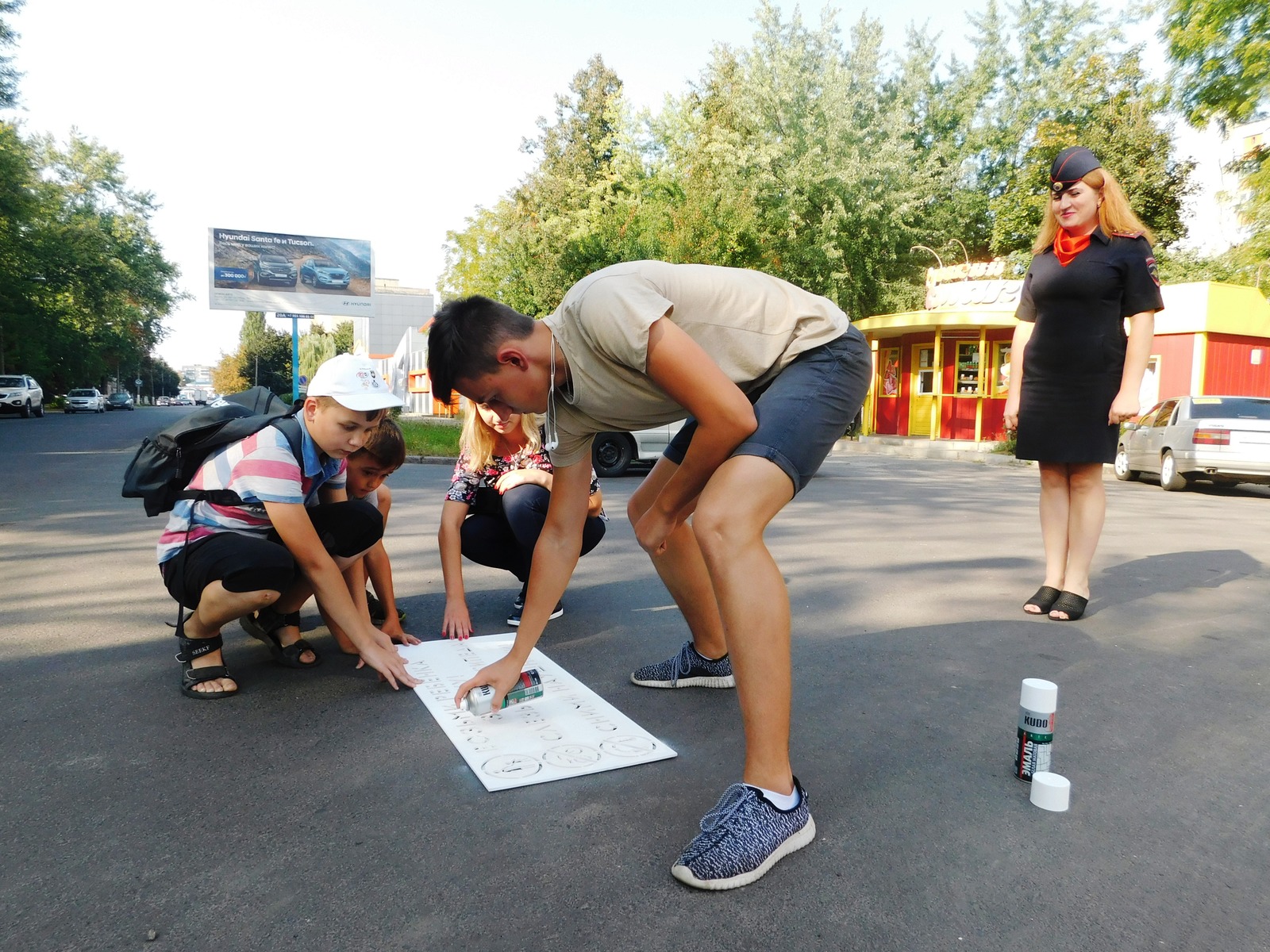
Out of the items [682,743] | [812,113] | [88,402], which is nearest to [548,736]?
[682,743]

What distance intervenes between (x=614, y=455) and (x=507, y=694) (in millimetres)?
9091

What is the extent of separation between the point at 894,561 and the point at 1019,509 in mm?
3888

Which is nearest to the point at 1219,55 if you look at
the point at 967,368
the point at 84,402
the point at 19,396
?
the point at 967,368

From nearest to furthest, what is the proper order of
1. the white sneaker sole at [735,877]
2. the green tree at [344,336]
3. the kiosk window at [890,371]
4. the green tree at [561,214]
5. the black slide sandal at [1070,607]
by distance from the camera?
the white sneaker sole at [735,877], the black slide sandal at [1070,607], the kiosk window at [890,371], the green tree at [561,214], the green tree at [344,336]

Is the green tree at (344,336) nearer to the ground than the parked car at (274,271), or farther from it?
farther from it

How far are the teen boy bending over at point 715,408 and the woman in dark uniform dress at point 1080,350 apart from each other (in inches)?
87.3

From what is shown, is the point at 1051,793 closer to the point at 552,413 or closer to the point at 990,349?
the point at 552,413

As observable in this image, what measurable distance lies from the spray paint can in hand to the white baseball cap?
85.1 inches

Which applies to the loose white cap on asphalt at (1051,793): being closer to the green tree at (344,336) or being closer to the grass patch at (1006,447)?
the grass patch at (1006,447)

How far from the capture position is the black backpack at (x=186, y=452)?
3.03 m

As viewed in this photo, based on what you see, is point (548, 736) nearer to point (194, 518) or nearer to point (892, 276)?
point (194, 518)

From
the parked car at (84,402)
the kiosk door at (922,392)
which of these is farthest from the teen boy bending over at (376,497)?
the parked car at (84,402)

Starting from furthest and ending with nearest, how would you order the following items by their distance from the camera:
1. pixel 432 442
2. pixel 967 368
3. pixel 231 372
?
pixel 231 372, pixel 967 368, pixel 432 442

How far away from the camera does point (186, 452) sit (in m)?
3.08
